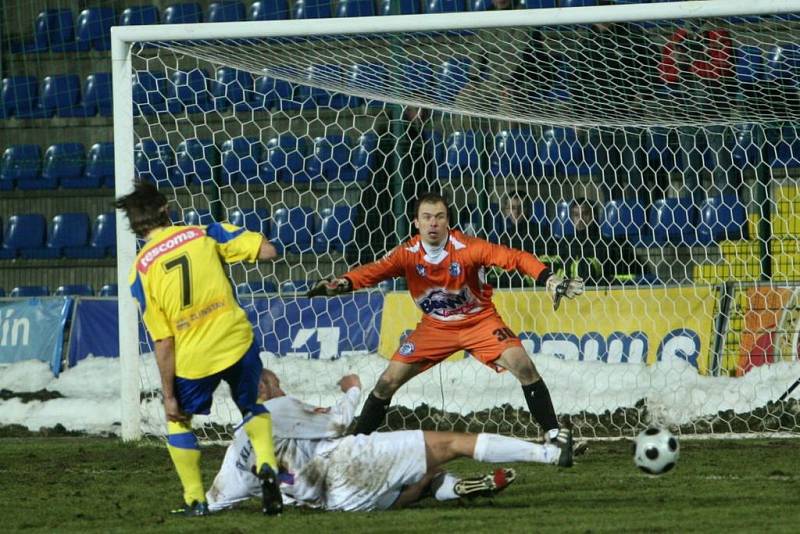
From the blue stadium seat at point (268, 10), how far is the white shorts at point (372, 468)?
36.4ft

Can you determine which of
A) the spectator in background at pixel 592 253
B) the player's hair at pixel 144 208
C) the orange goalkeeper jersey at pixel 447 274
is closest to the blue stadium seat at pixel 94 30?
the spectator in background at pixel 592 253

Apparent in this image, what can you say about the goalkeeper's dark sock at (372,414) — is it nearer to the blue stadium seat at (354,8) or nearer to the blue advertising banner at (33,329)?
the blue advertising banner at (33,329)

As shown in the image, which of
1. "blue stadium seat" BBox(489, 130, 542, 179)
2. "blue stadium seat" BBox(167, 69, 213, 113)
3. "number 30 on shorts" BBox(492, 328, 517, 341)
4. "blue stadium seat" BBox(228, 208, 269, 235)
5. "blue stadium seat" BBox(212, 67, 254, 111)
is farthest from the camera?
"blue stadium seat" BBox(212, 67, 254, 111)

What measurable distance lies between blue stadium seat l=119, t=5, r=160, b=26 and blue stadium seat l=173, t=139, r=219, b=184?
3926mm

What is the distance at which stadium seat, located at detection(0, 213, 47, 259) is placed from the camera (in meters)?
16.4

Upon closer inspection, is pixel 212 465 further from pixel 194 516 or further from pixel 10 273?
pixel 10 273

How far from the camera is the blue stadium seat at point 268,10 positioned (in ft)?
55.3

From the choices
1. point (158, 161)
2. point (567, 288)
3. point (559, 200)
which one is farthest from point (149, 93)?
point (567, 288)

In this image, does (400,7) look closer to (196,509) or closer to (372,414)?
(372,414)

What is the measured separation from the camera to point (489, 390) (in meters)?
11.6

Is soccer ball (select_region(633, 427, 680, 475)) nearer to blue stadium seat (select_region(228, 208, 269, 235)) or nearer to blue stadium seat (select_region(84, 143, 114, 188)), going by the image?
blue stadium seat (select_region(228, 208, 269, 235))

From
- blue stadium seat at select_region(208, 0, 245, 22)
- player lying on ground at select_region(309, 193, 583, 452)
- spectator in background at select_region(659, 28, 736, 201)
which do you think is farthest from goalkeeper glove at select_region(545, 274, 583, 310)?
blue stadium seat at select_region(208, 0, 245, 22)

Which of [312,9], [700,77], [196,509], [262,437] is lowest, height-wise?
[196,509]

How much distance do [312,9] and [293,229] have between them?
439cm
